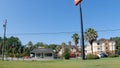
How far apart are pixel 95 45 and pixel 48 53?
3973 cm

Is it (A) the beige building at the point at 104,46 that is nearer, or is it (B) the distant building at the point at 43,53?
(B) the distant building at the point at 43,53

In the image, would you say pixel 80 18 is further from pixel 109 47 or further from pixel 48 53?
pixel 109 47

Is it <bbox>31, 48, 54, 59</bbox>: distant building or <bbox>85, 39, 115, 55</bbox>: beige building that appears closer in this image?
<bbox>31, 48, 54, 59</bbox>: distant building

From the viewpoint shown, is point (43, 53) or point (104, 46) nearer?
point (43, 53)

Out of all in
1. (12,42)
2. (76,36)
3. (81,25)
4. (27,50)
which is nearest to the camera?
(81,25)

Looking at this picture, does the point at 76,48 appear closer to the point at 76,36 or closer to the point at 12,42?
the point at 76,36

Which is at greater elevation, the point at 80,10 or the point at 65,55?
the point at 80,10

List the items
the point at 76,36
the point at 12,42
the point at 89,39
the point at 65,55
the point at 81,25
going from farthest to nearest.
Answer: the point at 12,42
the point at 76,36
the point at 89,39
the point at 65,55
the point at 81,25

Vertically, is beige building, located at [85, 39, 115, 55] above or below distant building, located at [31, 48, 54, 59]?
above

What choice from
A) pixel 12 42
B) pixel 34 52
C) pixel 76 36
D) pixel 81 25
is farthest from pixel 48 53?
pixel 12 42

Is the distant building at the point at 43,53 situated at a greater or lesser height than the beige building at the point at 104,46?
lesser

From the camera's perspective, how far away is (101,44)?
142 m

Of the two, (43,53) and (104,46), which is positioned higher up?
(104,46)

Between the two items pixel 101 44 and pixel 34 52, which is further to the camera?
pixel 101 44
